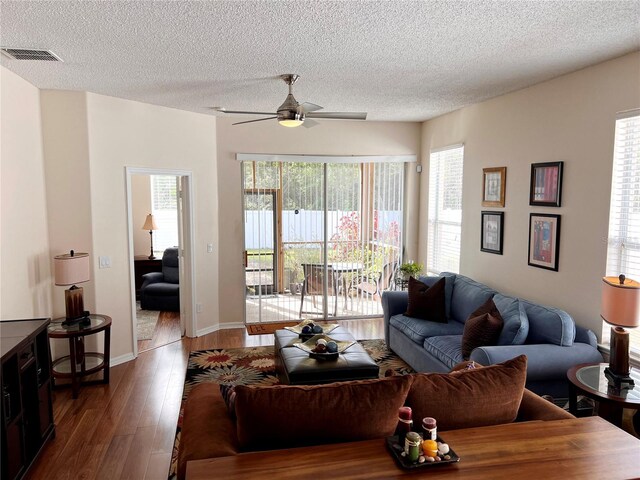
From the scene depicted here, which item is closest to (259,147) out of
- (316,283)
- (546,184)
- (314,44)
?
(316,283)

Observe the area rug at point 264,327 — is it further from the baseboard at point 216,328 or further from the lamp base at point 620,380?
the lamp base at point 620,380

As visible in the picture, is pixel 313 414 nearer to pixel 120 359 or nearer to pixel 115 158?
pixel 120 359

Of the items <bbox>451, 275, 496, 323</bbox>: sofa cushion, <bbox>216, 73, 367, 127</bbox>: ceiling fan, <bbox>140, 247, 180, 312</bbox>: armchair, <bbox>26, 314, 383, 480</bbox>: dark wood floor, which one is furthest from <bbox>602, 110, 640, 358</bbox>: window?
<bbox>140, 247, 180, 312</bbox>: armchair

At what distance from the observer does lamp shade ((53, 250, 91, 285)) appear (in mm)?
4129

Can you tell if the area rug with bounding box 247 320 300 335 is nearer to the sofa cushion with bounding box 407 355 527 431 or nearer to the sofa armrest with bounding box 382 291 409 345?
the sofa armrest with bounding box 382 291 409 345

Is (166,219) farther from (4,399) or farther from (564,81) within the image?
(564,81)

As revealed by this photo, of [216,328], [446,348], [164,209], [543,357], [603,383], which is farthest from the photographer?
[164,209]

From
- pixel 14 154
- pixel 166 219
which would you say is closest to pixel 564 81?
pixel 14 154

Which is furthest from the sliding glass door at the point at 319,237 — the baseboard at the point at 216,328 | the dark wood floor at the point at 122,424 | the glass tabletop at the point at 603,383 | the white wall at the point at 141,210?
the glass tabletop at the point at 603,383

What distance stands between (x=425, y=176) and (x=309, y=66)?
3.35 meters

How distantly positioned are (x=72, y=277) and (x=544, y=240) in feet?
13.9

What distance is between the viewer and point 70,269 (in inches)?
164

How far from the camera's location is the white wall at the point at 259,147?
6035 mm

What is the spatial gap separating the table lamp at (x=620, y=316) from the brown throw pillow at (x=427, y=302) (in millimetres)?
1961
